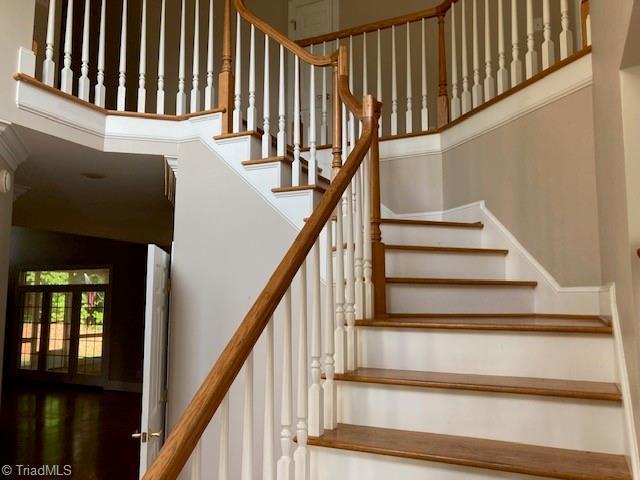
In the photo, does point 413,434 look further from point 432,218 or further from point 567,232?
point 432,218

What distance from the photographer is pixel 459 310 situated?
2480mm

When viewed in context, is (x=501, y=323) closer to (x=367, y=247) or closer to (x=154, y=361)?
(x=367, y=247)

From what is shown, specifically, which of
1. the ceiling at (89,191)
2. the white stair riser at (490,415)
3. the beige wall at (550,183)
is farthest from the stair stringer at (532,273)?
the ceiling at (89,191)

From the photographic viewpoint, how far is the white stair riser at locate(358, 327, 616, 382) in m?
1.74

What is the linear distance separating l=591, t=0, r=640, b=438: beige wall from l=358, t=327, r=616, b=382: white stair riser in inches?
8.3

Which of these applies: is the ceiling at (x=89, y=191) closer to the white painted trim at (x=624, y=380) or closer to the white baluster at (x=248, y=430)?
the white baluster at (x=248, y=430)

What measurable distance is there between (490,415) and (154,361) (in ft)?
5.81

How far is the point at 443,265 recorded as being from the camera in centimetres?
268

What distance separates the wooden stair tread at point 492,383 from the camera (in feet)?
5.00

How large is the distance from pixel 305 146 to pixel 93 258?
6.63m

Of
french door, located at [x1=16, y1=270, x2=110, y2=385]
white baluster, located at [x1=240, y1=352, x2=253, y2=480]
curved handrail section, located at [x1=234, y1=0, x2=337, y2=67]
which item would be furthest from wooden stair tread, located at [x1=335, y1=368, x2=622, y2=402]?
french door, located at [x1=16, y1=270, x2=110, y2=385]

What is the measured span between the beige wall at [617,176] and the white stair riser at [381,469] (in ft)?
1.53

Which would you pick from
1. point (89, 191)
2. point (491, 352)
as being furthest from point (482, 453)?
point (89, 191)

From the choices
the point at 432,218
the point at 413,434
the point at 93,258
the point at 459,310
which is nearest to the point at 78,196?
the point at 432,218
